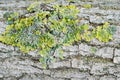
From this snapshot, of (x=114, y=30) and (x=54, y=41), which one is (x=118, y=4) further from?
(x=54, y=41)

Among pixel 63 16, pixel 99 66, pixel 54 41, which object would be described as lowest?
pixel 99 66

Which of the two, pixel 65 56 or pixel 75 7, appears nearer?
pixel 65 56

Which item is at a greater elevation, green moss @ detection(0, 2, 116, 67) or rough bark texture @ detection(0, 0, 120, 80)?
green moss @ detection(0, 2, 116, 67)

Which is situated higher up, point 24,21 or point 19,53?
point 24,21

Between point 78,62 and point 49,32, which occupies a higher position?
point 49,32

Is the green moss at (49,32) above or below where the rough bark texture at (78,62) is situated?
above

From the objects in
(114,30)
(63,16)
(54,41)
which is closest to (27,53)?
(54,41)
